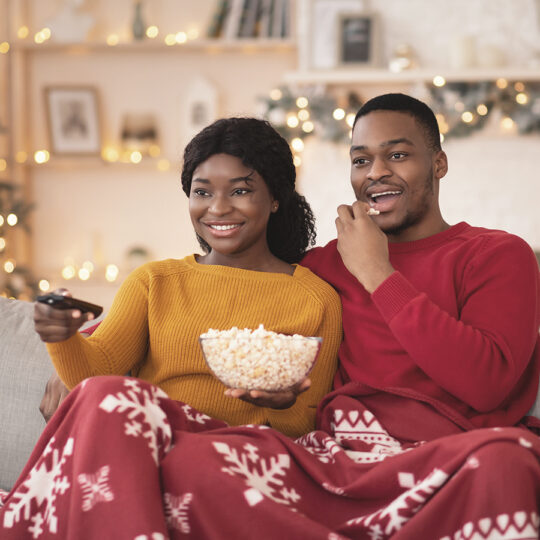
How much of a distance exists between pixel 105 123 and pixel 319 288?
2.85m

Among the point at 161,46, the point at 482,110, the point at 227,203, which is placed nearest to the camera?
the point at 227,203

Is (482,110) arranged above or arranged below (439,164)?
above

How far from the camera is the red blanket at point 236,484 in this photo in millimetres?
1012

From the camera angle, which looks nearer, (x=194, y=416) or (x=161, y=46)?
(x=194, y=416)

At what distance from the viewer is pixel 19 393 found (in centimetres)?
157

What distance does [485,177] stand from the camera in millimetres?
3797

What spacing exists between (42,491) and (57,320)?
11.3 inches

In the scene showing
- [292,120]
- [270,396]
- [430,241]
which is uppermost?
[292,120]

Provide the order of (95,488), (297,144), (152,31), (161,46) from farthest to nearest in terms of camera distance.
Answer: (152,31)
(161,46)
(297,144)
(95,488)

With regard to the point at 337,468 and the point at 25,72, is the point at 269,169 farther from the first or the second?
the point at 25,72

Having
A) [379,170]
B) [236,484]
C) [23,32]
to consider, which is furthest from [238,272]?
[23,32]

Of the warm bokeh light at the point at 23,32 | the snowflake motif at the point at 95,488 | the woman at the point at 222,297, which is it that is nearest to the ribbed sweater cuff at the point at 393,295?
the woman at the point at 222,297

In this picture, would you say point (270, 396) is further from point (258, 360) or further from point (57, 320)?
point (57, 320)

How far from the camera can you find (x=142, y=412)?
3.67 feet
